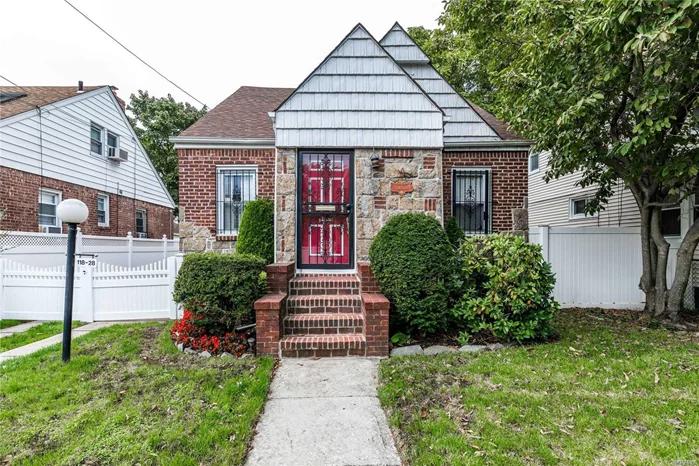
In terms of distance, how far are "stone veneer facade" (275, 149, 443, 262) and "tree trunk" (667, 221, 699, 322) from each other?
12.8 ft

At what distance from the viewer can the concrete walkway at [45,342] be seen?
4266 mm

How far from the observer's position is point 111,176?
455 inches

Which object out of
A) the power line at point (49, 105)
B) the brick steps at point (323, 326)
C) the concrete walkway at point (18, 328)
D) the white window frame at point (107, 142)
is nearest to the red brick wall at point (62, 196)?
the white window frame at point (107, 142)

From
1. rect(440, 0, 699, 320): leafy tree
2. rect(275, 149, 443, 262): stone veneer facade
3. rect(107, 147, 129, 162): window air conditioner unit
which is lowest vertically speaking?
rect(275, 149, 443, 262): stone veneer facade

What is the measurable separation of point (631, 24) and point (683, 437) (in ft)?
14.2

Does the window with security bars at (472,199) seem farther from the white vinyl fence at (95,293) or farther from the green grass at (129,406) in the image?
the white vinyl fence at (95,293)

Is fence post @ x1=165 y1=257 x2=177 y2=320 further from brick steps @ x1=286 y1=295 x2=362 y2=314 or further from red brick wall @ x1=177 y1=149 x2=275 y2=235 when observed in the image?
brick steps @ x1=286 y1=295 x2=362 y2=314

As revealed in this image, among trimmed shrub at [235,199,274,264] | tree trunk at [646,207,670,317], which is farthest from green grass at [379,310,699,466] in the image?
trimmed shrub at [235,199,274,264]

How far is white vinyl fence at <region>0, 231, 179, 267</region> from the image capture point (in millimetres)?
7114

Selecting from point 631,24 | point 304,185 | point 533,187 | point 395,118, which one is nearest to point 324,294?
point 304,185

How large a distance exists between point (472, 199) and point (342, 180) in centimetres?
314

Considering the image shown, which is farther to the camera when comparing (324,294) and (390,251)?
(324,294)

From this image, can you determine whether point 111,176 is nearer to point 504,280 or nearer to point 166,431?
point 166,431

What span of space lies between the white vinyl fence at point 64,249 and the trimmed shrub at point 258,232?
4656 mm
